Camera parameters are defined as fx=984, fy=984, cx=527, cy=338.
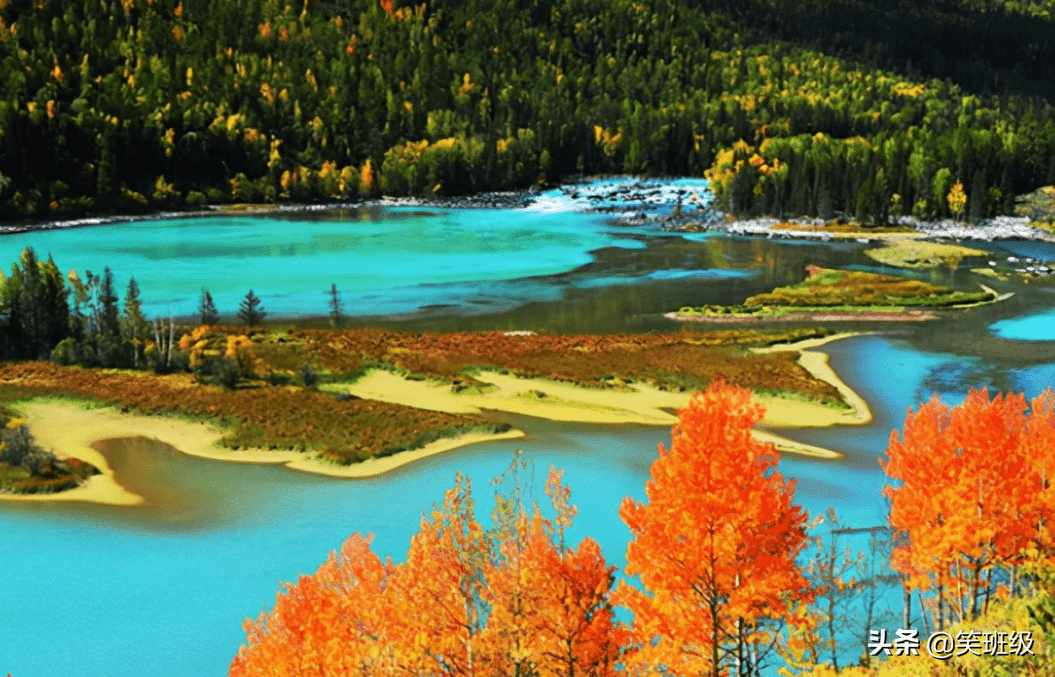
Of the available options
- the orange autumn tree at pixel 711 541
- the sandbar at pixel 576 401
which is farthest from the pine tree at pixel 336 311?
the orange autumn tree at pixel 711 541

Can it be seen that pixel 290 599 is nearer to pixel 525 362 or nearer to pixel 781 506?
pixel 781 506

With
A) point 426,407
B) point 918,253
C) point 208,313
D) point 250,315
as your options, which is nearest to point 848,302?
point 918,253

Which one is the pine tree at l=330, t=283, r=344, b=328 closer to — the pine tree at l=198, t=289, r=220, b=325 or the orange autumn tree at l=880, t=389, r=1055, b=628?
the pine tree at l=198, t=289, r=220, b=325

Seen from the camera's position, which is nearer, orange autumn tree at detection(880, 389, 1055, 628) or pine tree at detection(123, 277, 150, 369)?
orange autumn tree at detection(880, 389, 1055, 628)

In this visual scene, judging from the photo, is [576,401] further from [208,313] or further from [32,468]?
[208,313]

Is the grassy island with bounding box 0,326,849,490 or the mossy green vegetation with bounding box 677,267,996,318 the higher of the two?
the mossy green vegetation with bounding box 677,267,996,318

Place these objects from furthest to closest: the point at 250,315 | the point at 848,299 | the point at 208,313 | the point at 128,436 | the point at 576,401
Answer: the point at 848,299 → the point at 208,313 → the point at 250,315 → the point at 576,401 → the point at 128,436

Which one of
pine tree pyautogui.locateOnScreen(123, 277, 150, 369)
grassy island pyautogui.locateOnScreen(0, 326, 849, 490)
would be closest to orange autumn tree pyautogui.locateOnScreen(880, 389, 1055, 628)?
grassy island pyautogui.locateOnScreen(0, 326, 849, 490)
